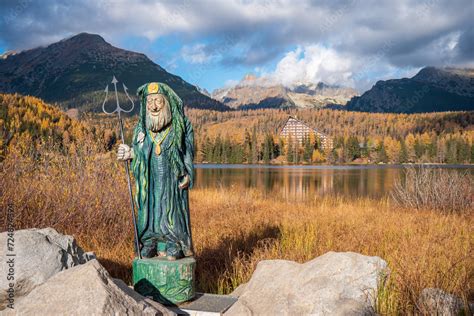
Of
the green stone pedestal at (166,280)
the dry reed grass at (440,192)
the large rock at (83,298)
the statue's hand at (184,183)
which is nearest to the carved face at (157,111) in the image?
the statue's hand at (184,183)

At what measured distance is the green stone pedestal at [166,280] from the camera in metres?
5.21

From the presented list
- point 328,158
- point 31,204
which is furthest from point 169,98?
point 328,158

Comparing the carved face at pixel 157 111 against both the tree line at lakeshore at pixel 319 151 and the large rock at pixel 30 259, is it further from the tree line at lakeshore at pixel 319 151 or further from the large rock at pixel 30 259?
the tree line at lakeshore at pixel 319 151

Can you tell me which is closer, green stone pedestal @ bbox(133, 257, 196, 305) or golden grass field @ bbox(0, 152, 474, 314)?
green stone pedestal @ bbox(133, 257, 196, 305)

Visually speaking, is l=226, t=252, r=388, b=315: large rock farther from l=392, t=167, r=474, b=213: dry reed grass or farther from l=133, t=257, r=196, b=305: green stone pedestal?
l=392, t=167, r=474, b=213: dry reed grass

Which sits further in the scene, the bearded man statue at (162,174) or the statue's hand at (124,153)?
the statue's hand at (124,153)

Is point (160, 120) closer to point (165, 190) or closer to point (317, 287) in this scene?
point (165, 190)

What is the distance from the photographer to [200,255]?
807cm

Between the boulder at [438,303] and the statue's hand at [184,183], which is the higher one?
the statue's hand at [184,183]

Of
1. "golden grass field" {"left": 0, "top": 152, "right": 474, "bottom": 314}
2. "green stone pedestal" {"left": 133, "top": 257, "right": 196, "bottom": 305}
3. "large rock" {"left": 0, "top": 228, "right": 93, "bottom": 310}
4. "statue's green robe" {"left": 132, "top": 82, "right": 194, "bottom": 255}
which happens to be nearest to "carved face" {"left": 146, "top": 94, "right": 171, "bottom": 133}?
"statue's green robe" {"left": 132, "top": 82, "right": 194, "bottom": 255}

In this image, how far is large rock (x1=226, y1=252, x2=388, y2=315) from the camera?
4844 mm

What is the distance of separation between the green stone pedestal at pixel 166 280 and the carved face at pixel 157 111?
1.63 meters

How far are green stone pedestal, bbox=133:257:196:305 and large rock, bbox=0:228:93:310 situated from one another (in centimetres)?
89

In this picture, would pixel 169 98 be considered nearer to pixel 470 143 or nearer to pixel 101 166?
pixel 101 166
